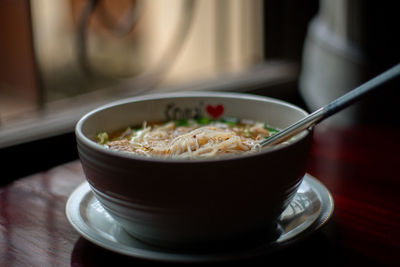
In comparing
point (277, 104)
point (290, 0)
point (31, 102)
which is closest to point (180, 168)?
point (277, 104)

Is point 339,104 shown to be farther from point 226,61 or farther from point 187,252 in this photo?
point 226,61

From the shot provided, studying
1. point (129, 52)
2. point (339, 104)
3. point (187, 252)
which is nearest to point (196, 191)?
point (187, 252)

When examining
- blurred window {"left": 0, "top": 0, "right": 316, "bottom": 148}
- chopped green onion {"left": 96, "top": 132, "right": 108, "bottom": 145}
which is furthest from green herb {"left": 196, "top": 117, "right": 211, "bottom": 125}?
blurred window {"left": 0, "top": 0, "right": 316, "bottom": 148}

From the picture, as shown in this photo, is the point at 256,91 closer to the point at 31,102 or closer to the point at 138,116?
the point at 138,116

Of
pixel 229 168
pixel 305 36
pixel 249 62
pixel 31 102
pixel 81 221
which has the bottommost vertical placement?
pixel 31 102

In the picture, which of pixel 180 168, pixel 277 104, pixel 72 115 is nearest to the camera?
pixel 180 168

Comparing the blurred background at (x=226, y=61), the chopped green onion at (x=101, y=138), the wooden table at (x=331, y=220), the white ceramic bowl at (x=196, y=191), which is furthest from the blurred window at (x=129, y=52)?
the white ceramic bowl at (x=196, y=191)

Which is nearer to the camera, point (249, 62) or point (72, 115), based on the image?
point (72, 115)
